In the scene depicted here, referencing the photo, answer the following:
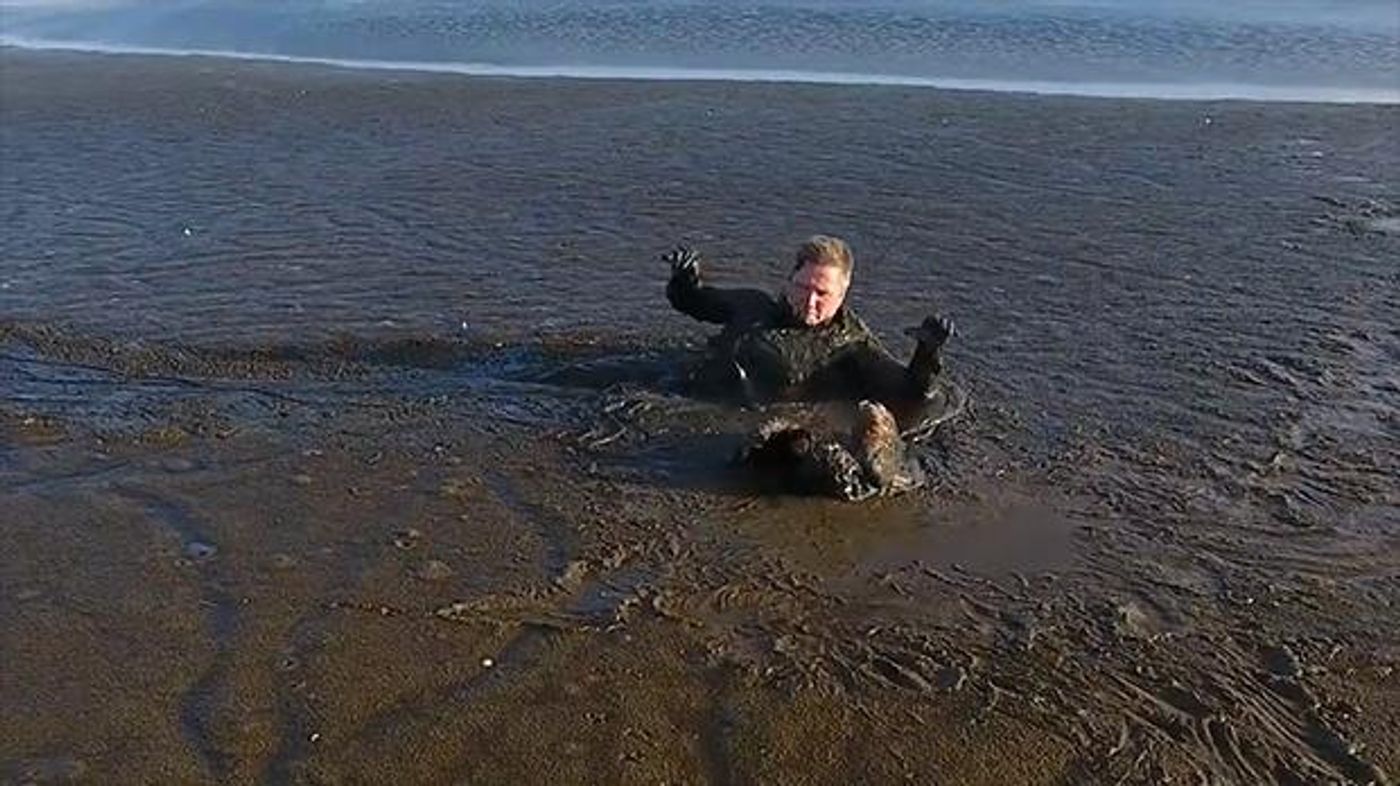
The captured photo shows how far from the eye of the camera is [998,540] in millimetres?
5926

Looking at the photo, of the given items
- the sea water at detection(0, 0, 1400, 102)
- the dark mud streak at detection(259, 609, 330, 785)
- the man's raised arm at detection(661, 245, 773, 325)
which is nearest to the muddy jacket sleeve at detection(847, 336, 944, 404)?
the man's raised arm at detection(661, 245, 773, 325)

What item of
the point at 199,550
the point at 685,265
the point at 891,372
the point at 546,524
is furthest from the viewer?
the point at 685,265

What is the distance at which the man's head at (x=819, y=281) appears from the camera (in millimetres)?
6898

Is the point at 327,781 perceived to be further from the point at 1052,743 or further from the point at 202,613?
the point at 1052,743

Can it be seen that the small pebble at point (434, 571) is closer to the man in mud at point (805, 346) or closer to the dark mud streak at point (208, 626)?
the dark mud streak at point (208, 626)

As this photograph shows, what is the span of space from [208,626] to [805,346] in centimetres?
312

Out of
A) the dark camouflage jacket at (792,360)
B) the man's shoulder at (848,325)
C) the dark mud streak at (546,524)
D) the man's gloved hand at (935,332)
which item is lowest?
the dark mud streak at (546,524)

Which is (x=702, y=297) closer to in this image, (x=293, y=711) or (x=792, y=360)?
(x=792, y=360)

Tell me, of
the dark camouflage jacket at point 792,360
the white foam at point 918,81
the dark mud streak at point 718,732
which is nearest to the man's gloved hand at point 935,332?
the dark camouflage jacket at point 792,360

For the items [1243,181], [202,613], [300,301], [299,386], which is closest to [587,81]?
[1243,181]

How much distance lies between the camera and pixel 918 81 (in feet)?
58.5

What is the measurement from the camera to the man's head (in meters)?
6.90

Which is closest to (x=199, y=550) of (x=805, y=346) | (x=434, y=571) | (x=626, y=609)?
(x=434, y=571)

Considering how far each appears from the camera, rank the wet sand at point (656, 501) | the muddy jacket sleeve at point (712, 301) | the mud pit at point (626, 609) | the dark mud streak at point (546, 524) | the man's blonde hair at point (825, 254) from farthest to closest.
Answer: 1. the muddy jacket sleeve at point (712, 301)
2. the man's blonde hair at point (825, 254)
3. the dark mud streak at point (546, 524)
4. the wet sand at point (656, 501)
5. the mud pit at point (626, 609)
